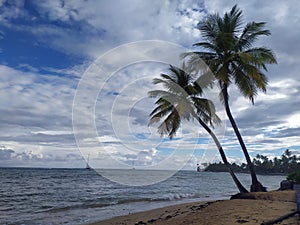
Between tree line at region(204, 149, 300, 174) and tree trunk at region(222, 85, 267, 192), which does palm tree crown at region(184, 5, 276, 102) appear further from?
tree line at region(204, 149, 300, 174)

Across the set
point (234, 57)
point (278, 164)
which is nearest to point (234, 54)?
point (234, 57)

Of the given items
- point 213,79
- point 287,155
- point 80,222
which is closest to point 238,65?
point 213,79

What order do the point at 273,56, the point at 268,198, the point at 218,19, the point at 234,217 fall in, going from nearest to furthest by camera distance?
the point at 234,217 → the point at 268,198 → the point at 273,56 → the point at 218,19

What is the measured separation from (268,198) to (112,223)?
20.4ft

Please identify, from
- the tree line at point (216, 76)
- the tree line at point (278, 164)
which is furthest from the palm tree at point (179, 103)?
the tree line at point (278, 164)

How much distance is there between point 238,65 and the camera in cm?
1353

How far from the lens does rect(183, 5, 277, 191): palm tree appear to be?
42.8ft

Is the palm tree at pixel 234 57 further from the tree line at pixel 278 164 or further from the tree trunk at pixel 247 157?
the tree line at pixel 278 164

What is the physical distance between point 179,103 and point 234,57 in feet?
11.8

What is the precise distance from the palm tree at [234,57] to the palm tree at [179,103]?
1.14m

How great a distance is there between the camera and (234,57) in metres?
13.4

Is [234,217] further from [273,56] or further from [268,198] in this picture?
[273,56]

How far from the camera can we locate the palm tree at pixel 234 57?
1305 cm

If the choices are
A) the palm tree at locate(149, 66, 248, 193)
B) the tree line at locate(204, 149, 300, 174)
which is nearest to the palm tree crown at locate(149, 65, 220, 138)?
the palm tree at locate(149, 66, 248, 193)
